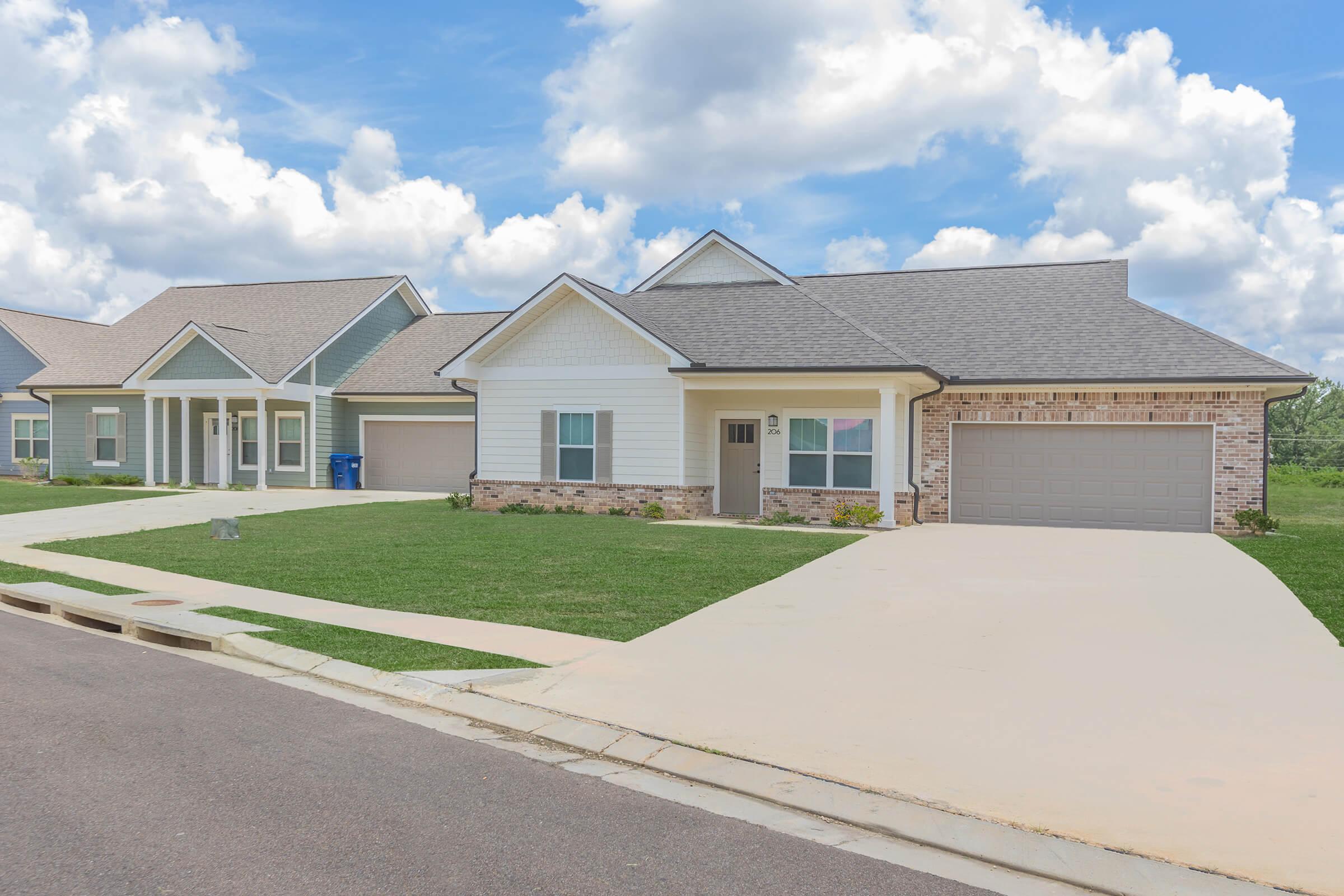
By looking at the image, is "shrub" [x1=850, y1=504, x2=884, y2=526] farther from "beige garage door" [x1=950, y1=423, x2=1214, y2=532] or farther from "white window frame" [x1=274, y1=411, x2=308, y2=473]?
"white window frame" [x1=274, y1=411, x2=308, y2=473]

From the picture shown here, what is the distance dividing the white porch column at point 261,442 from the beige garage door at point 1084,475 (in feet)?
62.2

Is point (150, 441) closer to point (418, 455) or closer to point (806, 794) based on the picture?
point (418, 455)

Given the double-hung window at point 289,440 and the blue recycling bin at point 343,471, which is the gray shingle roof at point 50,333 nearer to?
the double-hung window at point 289,440

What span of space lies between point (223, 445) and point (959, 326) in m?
20.7

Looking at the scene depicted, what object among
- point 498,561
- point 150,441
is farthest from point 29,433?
point 498,561

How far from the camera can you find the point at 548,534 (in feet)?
56.3

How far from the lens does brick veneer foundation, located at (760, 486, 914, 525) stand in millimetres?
20375

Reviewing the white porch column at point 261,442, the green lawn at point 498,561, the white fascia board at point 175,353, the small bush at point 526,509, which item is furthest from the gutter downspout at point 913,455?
the white porch column at point 261,442

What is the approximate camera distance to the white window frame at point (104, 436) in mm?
31094

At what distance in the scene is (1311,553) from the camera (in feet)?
51.2

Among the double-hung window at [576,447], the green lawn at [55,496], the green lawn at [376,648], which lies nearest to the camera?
the green lawn at [376,648]

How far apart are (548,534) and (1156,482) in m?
12.1

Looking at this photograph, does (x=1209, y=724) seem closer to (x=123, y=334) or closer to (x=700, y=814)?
(x=700, y=814)

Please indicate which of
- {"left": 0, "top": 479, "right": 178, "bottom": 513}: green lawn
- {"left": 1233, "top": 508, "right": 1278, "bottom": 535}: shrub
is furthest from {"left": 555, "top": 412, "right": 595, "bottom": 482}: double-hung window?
{"left": 1233, "top": 508, "right": 1278, "bottom": 535}: shrub
